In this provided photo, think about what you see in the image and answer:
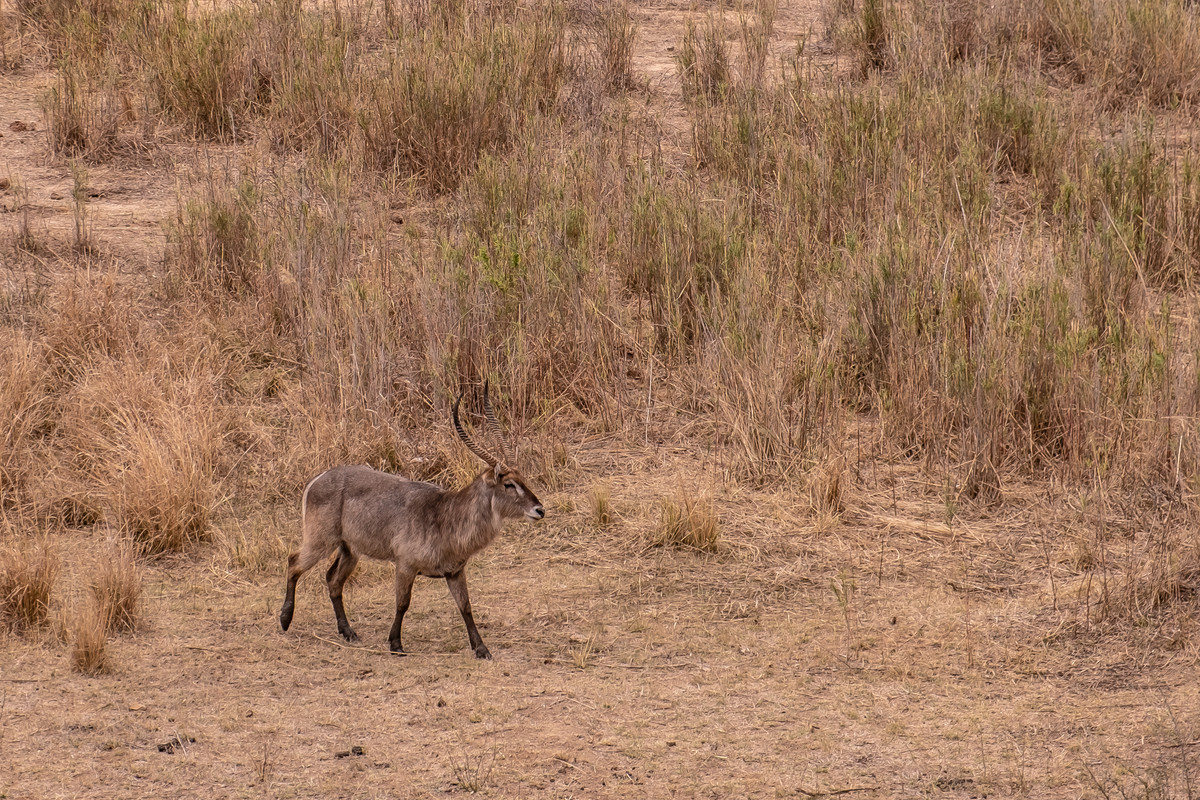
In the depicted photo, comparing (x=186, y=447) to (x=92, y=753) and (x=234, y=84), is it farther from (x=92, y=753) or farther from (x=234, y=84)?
(x=234, y=84)

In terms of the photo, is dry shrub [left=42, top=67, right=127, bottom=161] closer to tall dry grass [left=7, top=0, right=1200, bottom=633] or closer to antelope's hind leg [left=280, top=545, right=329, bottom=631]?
tall dry grass [left=7, top=0, right=1200, bottom=633]

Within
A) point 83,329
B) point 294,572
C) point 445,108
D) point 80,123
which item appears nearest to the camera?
point 294,572

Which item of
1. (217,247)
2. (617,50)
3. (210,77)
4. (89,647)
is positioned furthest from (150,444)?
(617,50)

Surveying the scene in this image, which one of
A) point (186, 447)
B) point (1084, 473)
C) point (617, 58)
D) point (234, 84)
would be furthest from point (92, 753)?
point (617, 58)

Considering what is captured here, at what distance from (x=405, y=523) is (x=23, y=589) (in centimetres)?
170

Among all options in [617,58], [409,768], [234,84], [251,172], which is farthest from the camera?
[617,58]

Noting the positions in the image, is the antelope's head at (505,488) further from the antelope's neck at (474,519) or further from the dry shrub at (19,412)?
the dry shrub at (19,412)

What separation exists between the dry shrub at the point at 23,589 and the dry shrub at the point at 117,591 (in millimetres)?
211

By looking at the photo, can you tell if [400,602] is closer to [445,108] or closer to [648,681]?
[648,681]

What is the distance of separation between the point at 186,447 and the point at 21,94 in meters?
6.43

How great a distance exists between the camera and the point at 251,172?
34.1 ft

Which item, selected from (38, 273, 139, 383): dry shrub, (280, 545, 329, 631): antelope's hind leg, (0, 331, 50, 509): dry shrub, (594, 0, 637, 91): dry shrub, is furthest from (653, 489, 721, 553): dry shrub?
(594, 0, 637, 91): dry shrub

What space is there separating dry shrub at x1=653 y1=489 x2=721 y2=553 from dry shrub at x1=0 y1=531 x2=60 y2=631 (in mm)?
2922

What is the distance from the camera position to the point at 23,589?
5965 millimetres
